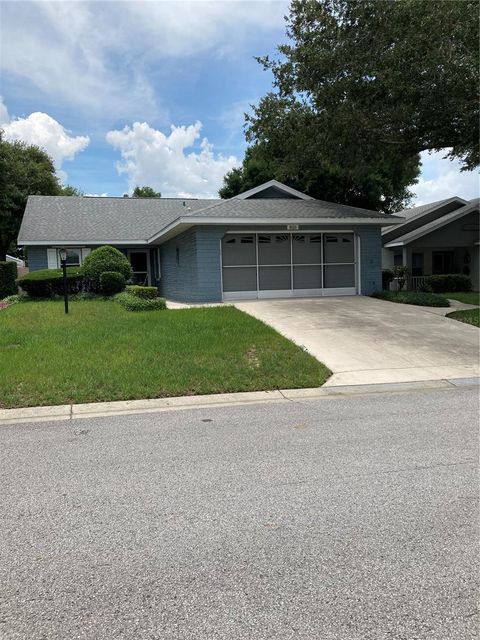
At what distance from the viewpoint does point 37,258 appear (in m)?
23.6

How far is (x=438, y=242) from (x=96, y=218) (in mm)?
17029

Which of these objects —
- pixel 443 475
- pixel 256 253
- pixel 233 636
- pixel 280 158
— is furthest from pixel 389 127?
pixel 233 636

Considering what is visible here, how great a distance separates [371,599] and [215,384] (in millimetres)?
5166

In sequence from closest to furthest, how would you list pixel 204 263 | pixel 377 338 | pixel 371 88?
pixel 377 338
pixel 371 88
pixel 204 263

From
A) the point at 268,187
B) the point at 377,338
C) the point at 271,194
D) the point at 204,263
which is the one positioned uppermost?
the point at 268,187

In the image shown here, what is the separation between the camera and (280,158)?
18078mm

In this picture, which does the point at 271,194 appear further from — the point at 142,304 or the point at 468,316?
the point at 468,316

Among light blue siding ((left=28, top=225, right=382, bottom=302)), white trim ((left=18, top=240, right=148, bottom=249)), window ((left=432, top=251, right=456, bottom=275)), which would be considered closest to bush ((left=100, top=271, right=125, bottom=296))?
light blue siding ((left=28, top=225, right=382, bottom=302))

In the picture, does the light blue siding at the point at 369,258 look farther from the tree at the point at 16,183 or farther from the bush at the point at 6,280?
the tree at the point at 16,183

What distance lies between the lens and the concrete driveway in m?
8.82

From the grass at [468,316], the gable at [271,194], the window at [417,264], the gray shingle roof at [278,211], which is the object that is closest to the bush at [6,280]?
the gray shingle roof at [278,211]

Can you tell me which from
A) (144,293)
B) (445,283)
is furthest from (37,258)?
(445,283)

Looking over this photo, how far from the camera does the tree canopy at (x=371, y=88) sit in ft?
39.1

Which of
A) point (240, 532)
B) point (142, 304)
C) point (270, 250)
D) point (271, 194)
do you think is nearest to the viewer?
point (240, 532)
